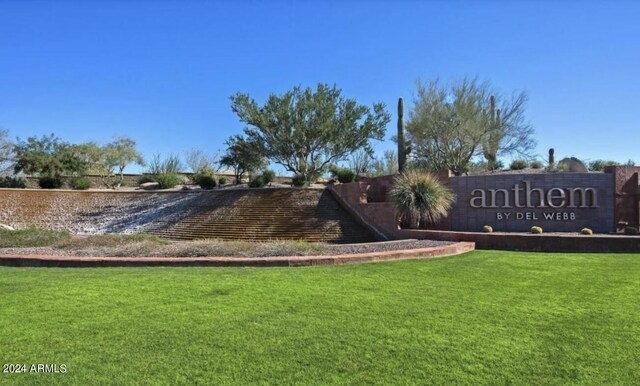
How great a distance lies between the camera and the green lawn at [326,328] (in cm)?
320

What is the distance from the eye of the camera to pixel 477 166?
29516 mm

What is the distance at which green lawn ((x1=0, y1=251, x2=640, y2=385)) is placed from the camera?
320 cm

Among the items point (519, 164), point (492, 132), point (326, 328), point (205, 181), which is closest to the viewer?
point (326, 328)

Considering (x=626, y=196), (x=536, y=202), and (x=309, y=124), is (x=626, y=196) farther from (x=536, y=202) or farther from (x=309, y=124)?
(x=309, y=124)

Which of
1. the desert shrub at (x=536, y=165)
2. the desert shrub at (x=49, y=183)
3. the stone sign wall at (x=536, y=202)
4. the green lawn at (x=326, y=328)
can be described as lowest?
the green lawn at (x=326, y=328)

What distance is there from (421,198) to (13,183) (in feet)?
111

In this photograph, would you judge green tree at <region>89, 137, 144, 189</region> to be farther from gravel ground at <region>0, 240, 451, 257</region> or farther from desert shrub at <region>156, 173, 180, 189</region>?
gravel ground at <region>0, 240, 451, 257</region>

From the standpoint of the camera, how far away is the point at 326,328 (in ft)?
13.7

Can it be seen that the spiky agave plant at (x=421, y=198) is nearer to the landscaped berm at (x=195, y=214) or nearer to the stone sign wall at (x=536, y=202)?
the stone sign wall at (x=536, y=202)

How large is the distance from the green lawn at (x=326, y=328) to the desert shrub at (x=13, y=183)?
3262 cm

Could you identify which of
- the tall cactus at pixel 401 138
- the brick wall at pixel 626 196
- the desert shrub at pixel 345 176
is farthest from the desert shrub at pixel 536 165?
the brick wall at pixel 626 196

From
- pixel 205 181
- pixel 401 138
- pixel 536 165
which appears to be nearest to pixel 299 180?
pixel 205 181

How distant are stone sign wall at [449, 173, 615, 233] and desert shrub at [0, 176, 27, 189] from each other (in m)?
33.7

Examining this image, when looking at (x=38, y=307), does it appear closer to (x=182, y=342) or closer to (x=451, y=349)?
(x=182, y=342)
